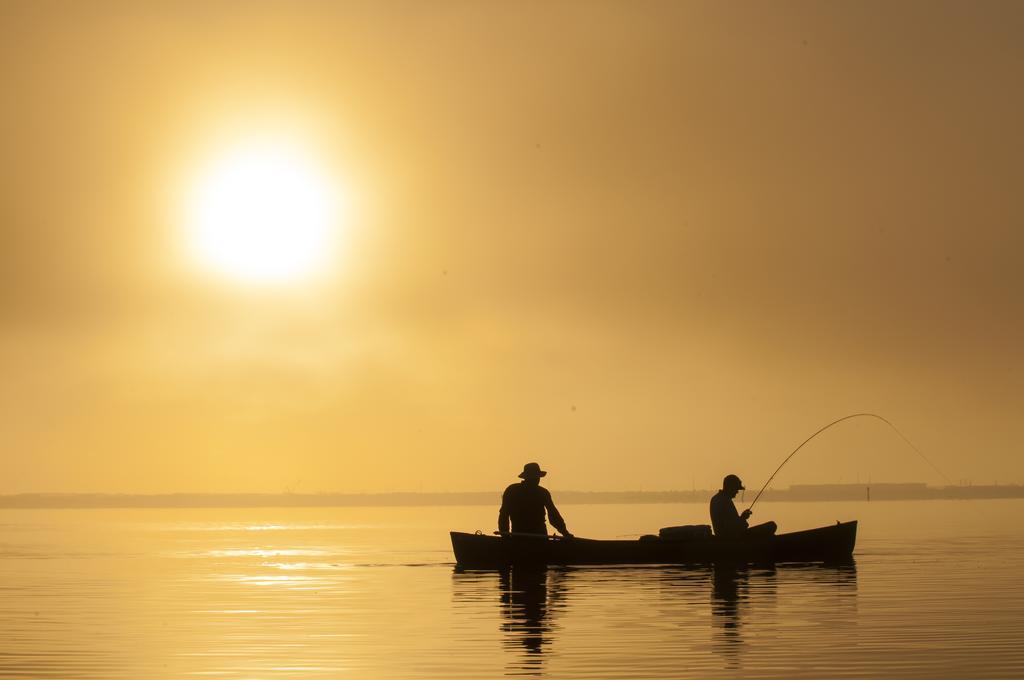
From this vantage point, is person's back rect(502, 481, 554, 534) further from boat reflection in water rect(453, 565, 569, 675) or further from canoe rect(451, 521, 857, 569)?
boat reflection in water rect(453, 565, 569, 675)

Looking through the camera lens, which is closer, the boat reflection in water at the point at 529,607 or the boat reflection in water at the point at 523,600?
the boat reflection in water at the point at 523,600

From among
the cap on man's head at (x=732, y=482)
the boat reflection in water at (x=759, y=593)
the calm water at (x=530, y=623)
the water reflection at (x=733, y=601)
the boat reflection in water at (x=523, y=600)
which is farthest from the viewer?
the cap on man's head at (x=732, y=482)

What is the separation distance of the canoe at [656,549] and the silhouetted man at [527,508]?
31cm

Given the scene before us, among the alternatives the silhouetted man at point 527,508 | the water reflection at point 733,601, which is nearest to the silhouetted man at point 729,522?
the water reflection at point 733,601

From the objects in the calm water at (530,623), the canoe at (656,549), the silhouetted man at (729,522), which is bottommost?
the calm water at (530,623)

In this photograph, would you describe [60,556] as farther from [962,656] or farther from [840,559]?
[962,656]

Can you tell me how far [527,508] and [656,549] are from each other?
3535 mm

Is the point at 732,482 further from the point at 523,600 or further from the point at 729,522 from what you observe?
the point at 523,600

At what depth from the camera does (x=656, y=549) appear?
38.1 meters

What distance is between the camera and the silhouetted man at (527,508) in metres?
37.6

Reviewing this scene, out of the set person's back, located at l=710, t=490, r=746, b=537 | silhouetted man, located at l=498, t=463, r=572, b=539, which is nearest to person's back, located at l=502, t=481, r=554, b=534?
silhouetted man, located at l=498, t=463, r=572, b=539

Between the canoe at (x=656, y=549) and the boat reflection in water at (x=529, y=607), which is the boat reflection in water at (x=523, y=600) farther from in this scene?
the canoe at (x=656, y=549)

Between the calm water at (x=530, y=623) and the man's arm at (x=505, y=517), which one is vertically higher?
the man's arm at (x=505, y=517)

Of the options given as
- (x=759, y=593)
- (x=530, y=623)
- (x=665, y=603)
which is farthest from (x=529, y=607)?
(x=759, y=593)
